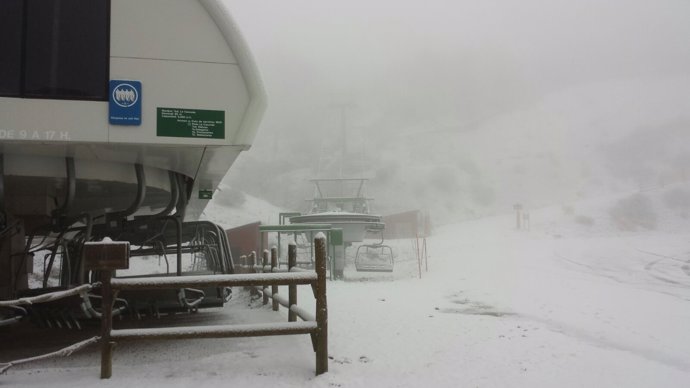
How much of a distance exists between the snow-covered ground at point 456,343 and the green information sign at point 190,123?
8.13 ft

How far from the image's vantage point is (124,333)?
4.38 meters

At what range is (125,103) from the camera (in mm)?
5902

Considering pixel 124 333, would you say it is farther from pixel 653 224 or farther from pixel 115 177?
pixel 653 224

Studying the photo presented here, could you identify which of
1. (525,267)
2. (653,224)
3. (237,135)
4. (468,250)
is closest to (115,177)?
(237,135)

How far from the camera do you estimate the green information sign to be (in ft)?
19.6

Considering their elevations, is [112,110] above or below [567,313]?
above

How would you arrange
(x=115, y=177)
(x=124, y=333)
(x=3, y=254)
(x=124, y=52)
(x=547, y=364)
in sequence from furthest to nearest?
(x=3, y=254)
(x=115, y=177)
(x=124, y=52)
(x=547, y=364)
(x=124, y=333)

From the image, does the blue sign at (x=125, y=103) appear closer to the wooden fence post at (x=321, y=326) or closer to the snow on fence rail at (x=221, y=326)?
the snow on fence rail at (x=221, y=326)

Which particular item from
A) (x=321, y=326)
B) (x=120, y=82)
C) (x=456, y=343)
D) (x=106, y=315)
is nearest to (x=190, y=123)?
(x=120, y=82)

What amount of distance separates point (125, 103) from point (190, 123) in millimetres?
740

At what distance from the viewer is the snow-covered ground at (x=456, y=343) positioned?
480 centimetres

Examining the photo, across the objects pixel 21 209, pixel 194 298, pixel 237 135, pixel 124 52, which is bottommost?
pixel 194 298

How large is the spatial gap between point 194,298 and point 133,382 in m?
2.99

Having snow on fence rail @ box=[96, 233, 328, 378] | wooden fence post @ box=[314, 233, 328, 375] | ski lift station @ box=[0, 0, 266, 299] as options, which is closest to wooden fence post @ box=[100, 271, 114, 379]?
snow on fence rail @ box=[96, 233, 328, 378]
